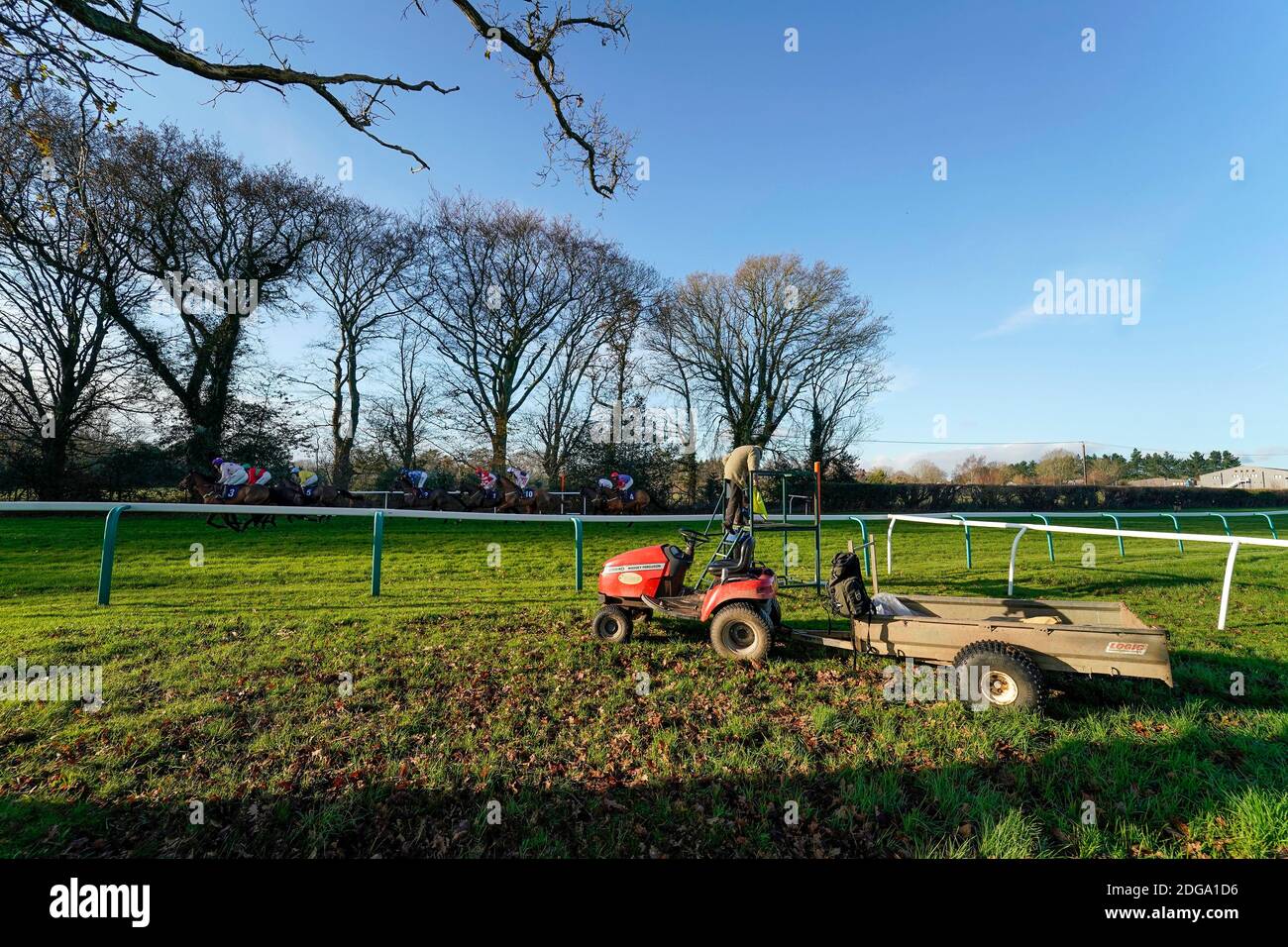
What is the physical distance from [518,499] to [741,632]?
51.7 ft

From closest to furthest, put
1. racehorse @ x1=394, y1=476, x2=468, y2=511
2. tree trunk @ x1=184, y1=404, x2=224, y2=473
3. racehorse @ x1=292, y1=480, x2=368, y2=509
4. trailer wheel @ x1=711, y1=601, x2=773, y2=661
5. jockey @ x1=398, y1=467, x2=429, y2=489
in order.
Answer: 1. trailer wheel @ x1=711, y1=601, x2=773, y2=661
2. racehorse @ x1=292, y1=480, x2=368, y2=509
3. racehorse @ x1=394, y1=476, x2=468, y2=511
4. jockey @ x1=398, y1=467, x2=429, y2=489
5. tree trunk @ x1=184, y1=404, x2=224, y2=473

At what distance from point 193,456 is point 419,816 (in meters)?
23.3

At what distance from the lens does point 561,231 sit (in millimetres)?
27672

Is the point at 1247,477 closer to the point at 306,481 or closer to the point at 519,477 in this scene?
the point at 519,477

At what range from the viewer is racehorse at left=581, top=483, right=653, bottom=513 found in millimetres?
21031

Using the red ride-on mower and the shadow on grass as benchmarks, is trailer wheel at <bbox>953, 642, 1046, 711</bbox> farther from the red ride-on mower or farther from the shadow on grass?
the red ride-on mower

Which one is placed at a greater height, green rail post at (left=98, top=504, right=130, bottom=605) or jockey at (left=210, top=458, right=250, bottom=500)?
jockey at (left=210, top=458, right=250, bottom=500)

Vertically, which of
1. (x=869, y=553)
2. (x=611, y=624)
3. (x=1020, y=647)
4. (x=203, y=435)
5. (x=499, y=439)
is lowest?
(x=611, y=624)

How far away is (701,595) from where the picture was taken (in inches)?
216

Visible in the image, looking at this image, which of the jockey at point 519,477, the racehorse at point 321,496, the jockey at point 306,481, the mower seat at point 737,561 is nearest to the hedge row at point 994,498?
the jockey at point 519,477

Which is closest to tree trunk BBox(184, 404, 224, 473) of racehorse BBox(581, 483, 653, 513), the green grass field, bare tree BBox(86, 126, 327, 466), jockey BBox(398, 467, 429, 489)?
bare tree BBox(86, 126, 327, 466)

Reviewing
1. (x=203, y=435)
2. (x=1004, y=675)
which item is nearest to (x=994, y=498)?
(x=1004, y=675)

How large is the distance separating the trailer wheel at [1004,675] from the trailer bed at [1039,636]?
0.37ft

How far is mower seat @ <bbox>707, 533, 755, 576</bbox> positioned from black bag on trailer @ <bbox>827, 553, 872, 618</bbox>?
801 millimetres
